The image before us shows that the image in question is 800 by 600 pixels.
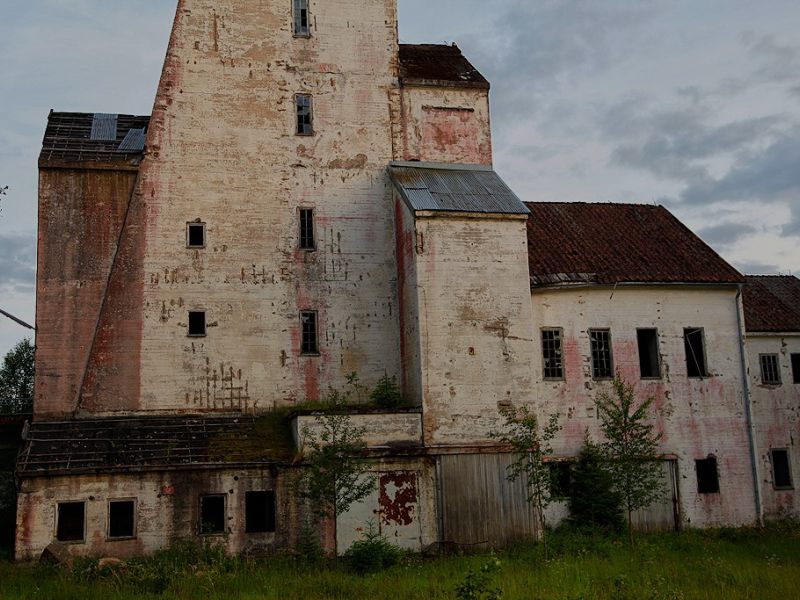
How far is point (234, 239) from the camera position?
89.0 feet

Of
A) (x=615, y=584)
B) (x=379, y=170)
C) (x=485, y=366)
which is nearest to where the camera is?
(x=615, y=584)

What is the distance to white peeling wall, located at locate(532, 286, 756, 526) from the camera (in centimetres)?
2708

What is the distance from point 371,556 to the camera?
69.2 feet

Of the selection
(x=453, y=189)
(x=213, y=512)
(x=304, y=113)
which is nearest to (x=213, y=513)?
(x=213, y=512)

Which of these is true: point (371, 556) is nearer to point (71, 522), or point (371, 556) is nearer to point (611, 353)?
point (71, 522)

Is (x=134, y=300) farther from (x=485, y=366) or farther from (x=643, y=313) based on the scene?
(x=643, y=313)

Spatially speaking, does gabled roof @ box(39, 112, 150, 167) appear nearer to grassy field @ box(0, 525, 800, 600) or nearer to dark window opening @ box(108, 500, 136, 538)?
dark window opening @ box(108, 500, 136, 538)

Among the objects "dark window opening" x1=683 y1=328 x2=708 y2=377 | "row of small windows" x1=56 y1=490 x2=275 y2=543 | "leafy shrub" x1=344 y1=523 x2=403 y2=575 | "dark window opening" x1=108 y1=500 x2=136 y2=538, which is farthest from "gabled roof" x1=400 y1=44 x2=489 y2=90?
"dark window opening" x1=108 y1=500 x2=136 y2=538

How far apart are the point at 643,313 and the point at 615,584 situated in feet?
40.9

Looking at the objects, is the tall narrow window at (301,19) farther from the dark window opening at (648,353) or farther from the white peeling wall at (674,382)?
the dark window opening at (648,353)

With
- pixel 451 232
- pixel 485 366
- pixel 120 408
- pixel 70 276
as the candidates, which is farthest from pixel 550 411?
pixel 70 276

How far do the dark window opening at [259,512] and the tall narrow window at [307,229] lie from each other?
8.28 metres

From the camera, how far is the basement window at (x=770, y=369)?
3108cm

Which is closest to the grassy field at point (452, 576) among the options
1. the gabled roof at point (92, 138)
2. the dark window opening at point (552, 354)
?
the dark window opening at point (552, 354)
